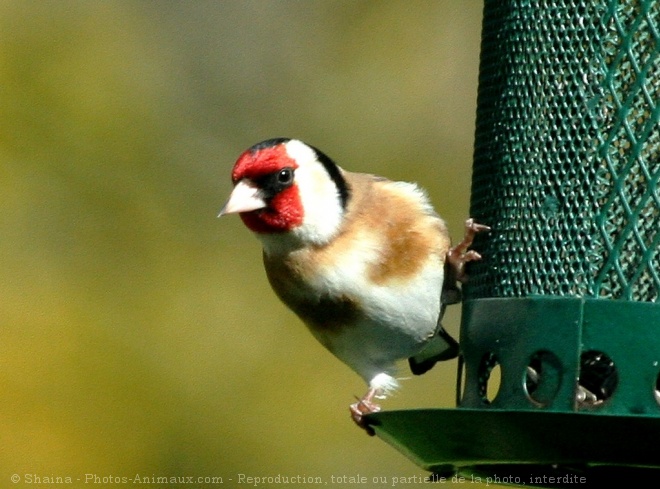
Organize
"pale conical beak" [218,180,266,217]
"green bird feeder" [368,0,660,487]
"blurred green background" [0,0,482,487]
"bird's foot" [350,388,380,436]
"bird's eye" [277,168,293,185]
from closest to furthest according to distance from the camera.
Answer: "green bird feeder" [368,0,660,487] → "bird's foot" [350,388,380,436] → "pale conical beak" [218,180,266,217] → "bird's eye" [277,168,293,185] → "blurred green background" [0,0,482,487]

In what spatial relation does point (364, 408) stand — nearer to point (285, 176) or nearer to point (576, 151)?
point (285, 176)

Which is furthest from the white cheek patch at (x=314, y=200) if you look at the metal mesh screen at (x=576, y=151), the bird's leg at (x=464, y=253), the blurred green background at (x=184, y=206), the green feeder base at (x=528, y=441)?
the blurred green background at (x=184, y=206)

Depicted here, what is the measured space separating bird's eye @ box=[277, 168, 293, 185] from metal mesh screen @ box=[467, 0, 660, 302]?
83 centimetres

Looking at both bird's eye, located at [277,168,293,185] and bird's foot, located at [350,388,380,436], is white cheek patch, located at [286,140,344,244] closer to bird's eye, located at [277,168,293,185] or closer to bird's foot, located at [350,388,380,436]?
bird's eye, located at [277,168,293,185]

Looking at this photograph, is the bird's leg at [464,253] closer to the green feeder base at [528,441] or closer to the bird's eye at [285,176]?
the bird's eye at [285,176]

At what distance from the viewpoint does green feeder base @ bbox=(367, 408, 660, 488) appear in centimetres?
354

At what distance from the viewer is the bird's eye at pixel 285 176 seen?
5.05 meters

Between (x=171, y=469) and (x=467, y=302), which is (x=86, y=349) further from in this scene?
(x=467, y=302)

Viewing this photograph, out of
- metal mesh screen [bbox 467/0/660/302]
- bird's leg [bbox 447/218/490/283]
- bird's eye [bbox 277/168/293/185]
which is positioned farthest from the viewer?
bird's eye [bbox 277/168/293/185]

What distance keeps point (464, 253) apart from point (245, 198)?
0.81 m

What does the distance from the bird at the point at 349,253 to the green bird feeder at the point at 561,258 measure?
1.20 feet

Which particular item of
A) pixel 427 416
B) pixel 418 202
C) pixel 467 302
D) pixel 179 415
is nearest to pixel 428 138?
pixel 179 415

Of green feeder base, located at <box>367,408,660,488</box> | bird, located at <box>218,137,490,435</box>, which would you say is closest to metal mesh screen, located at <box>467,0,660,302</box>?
bird, located at <box>218,137,490,435</box>

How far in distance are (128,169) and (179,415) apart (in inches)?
76.7
